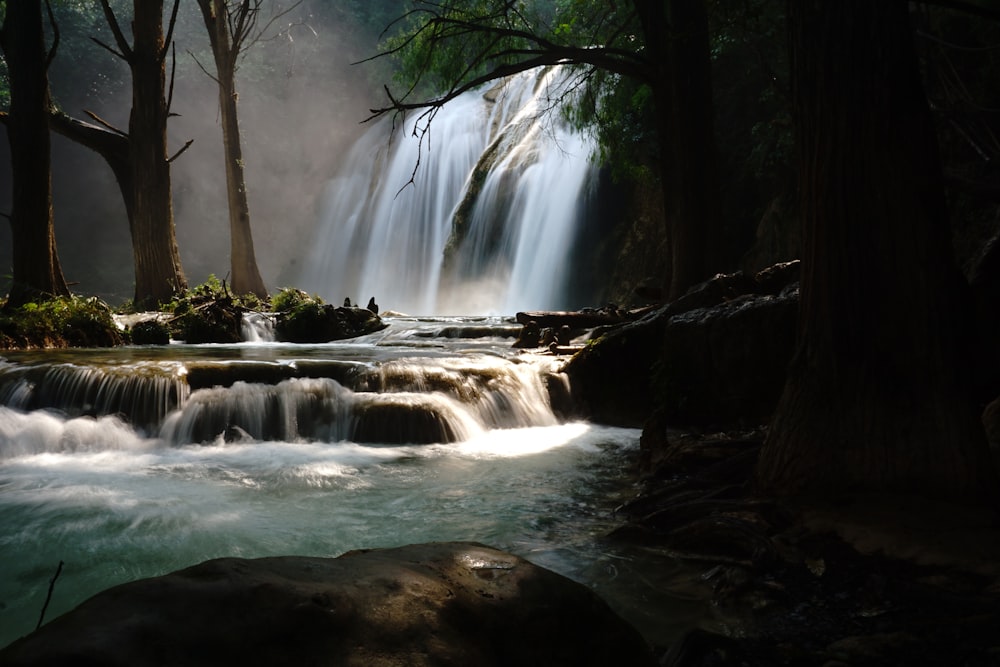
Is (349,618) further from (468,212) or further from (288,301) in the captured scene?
(468,212)

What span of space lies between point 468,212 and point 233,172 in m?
7.02

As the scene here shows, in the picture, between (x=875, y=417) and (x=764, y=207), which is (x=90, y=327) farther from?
(x=764, y=207)

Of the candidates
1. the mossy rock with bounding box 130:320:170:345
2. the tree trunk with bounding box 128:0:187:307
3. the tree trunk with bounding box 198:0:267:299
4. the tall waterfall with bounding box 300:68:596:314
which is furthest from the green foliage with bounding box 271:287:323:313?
the tree trunk with bounding box 198:0:267:299

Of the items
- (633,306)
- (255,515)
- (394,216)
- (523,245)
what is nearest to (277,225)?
(394,216)

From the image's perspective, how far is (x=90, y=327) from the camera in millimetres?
11383

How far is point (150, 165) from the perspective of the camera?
49.5 ft

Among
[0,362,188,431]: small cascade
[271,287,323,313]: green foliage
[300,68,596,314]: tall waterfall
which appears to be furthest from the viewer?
[300,68,596,314]: tall waterfall

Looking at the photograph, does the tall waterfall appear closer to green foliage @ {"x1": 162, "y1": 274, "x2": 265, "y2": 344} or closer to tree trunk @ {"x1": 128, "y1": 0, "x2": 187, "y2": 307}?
green foliage @ {"x1": 162, "y1": 274, "x2": 265, "y2": 344}

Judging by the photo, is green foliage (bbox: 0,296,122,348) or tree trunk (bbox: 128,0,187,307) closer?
green foliage (bbox: 0,296,122,348)

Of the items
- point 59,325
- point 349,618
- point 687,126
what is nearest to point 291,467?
point 349,618

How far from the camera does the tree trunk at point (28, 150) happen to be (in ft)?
38.8

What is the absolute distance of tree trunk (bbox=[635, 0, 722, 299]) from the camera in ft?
30.9

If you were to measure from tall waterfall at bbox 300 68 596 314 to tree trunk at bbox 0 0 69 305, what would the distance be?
650 centimetres

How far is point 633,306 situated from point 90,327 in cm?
1196
